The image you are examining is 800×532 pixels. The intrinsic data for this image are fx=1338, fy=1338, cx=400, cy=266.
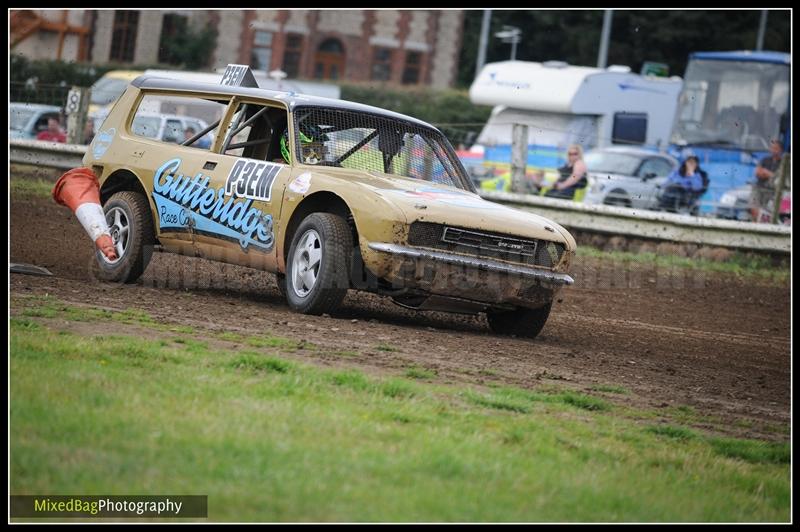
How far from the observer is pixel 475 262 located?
906 centimetres

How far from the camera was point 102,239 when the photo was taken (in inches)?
407

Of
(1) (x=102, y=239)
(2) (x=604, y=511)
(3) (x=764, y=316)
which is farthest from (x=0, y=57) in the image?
(3) (x=764, y=316)

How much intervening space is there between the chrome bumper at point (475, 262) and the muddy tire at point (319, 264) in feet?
0.97

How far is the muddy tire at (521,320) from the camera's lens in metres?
9.89

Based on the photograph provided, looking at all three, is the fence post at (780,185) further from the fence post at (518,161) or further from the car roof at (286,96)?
the car roof at (286,96)

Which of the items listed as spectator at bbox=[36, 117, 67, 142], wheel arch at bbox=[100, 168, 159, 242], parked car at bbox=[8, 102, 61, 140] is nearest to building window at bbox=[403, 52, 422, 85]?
parked car at bbox=[8, 102, 61, 140]

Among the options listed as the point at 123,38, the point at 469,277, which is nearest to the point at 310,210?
the point at 469,277

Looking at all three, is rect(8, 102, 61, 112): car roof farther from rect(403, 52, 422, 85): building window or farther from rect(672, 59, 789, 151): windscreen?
rect(403, 52, 422, 85): building window

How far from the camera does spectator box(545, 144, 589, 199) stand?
789 inches

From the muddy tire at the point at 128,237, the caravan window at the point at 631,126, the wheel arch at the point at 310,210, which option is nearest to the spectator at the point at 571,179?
the caravan window at the point at 631,126

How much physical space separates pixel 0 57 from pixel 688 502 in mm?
6905

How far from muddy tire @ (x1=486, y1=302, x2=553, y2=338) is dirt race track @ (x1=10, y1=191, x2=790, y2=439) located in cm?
11

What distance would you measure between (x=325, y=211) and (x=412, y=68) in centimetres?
5327

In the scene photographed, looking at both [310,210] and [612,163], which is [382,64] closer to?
[612,163]
